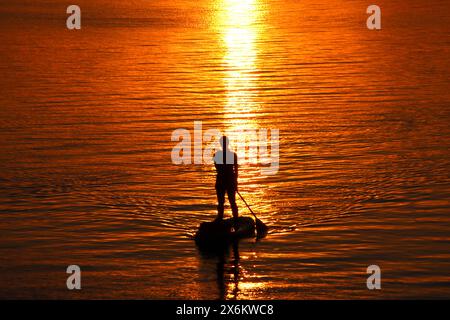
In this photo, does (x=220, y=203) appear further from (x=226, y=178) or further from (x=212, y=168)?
(x=212, y=168)

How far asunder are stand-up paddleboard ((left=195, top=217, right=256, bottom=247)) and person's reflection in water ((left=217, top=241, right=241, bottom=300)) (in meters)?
0.36

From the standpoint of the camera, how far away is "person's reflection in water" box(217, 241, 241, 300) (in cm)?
2056

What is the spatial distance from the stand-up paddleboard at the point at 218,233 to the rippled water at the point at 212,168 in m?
0.25

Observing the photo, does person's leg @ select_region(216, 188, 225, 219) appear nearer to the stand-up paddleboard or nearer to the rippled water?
the stand-up paddleboard

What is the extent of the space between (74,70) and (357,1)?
140 ft

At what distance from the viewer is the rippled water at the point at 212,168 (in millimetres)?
22109

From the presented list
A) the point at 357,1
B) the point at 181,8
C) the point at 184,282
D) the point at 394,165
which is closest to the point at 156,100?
the point at 394,165

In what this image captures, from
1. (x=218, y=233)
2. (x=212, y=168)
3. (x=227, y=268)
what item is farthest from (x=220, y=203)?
(x=212, y=168)

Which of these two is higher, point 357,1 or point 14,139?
point 357,1

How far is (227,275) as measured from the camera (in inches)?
856

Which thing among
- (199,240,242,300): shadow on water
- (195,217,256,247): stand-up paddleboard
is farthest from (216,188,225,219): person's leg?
(199,240,242,300): shadow on water

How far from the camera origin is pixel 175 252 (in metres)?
23.3

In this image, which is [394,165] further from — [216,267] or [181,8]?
[181,8]
